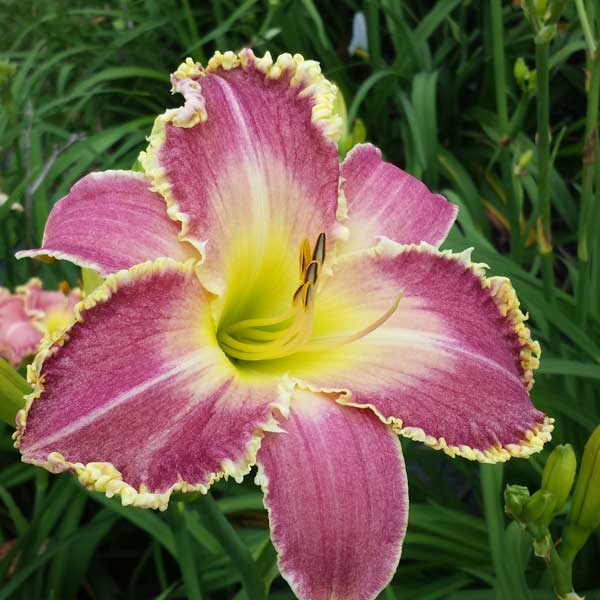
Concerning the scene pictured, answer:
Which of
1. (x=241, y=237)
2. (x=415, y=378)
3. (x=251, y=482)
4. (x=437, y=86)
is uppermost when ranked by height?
(x=241, y=237)

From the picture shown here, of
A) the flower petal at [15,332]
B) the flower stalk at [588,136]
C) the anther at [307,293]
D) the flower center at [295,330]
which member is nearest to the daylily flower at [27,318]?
the flower petal at [15,332]

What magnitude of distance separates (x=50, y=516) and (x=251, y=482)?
1.06 feet

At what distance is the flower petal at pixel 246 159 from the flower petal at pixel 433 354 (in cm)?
8

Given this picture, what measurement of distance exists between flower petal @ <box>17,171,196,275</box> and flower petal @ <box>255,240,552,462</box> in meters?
0.18

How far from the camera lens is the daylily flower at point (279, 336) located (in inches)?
23.9

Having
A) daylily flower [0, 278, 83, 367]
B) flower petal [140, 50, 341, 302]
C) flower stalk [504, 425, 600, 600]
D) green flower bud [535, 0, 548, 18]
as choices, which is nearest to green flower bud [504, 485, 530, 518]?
flower stalk [504, 425, 600, 600]

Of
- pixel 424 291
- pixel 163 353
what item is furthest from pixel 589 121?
pixel 163 353

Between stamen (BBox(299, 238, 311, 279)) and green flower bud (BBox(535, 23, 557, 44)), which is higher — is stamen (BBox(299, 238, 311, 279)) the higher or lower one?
the higher one

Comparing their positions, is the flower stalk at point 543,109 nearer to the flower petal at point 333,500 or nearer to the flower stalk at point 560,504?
the flower stalk at point 560,504

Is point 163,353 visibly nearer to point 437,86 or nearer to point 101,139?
point 101,139

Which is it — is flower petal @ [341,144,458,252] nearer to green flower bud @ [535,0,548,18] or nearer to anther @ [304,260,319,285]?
anther @ [304,260,319,285]

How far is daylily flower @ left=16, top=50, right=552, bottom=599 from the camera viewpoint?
606 mm

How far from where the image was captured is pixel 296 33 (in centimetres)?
228

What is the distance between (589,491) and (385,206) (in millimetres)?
359
